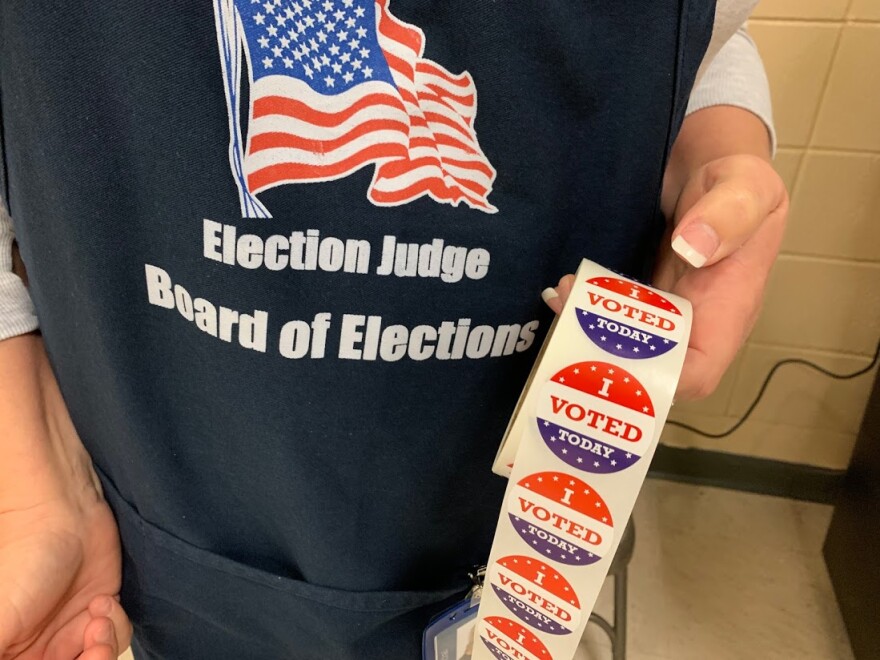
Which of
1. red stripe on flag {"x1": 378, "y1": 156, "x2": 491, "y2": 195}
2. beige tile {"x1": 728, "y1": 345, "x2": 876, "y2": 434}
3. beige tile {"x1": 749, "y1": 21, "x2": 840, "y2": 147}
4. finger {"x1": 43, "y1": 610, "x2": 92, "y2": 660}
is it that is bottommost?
beige tile {"x1": 728, "y1": 345, "x2": 876, "y2": 434}

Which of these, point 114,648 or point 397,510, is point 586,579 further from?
point 114,648

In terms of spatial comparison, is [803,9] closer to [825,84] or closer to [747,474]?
[825,84]

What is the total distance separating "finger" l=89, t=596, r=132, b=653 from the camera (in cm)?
55

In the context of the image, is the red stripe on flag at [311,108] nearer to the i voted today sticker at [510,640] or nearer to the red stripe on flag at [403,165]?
the red stripe on flag at [403,165]

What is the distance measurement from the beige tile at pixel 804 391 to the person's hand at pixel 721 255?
0.92 metres

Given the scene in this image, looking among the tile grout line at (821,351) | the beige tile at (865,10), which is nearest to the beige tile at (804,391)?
the tile grout line at (821,351)

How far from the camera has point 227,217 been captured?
1.33 feet

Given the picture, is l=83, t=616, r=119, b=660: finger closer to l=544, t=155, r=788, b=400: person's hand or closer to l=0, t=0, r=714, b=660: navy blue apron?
l=0, t=0, r=714, b=660: navy blue apron

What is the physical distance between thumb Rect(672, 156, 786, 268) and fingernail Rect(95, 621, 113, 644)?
1.59ft

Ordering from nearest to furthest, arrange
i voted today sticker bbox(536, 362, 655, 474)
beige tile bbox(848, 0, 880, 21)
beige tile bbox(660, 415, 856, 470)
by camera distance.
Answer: i voted today sticker bbox(536, 362, 655, 474)
beige tile bbox(848, 0, 880, 21)
beige tile bbox(660, 415, 856, 470)

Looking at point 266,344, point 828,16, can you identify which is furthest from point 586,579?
point 828,16

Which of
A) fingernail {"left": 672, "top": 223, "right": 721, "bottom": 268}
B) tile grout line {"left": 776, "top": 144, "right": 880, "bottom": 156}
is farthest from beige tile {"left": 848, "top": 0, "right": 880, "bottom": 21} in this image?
fingernail {"left": 672, "top": 223, "right": 721, "bottom": 268}

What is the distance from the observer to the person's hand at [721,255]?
15.7 inches

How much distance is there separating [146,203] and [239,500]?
23cm
